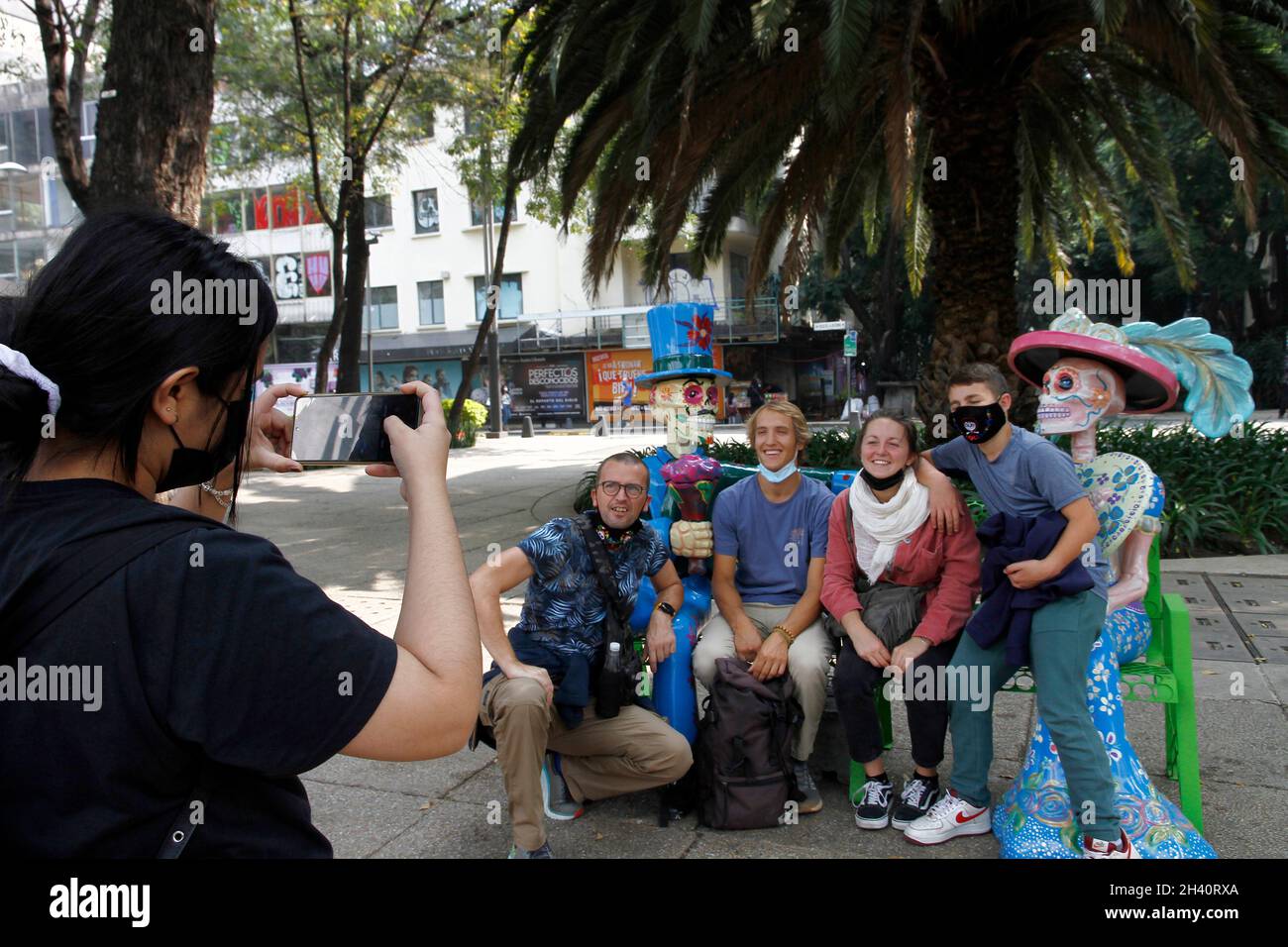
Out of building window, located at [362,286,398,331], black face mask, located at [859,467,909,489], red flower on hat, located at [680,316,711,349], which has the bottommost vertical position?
black face mask, located at [859,467,909,489]

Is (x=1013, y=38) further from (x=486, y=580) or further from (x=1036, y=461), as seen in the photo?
(x=486, y=580)

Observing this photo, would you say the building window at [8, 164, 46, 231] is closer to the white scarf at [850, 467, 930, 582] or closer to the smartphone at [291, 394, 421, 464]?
the white scarf at [850, 467, 930, 582]

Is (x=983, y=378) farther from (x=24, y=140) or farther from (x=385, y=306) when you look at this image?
(x=385, y=306)

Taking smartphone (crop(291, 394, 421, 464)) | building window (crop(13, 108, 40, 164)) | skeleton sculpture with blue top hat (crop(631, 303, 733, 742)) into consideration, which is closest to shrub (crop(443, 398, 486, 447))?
skeleton sculpture with blue top hat (crop(631, 303, 733, 742))

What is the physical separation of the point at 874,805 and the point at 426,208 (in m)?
35.7

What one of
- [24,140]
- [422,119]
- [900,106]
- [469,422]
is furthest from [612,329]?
[900,106]

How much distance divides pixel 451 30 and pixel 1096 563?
Answer: 45.8 feet

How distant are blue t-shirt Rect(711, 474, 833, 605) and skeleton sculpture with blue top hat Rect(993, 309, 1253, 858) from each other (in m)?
0.94

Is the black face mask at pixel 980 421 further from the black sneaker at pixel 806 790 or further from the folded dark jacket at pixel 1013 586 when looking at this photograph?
the black sneaker at pixel 806 790

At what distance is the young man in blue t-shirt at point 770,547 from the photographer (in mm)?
3768

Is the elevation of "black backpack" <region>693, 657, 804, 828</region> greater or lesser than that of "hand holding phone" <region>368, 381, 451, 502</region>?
lesser

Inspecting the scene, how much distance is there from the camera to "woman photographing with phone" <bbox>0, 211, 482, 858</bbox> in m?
1.01

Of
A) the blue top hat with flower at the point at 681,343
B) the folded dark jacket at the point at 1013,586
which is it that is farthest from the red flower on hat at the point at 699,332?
the folded dark jacket at the point at 1013,586
